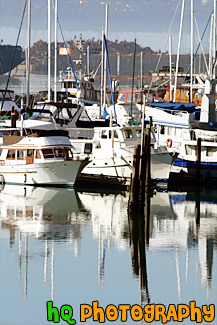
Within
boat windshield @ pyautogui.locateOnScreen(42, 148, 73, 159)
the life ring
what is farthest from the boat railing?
boat windshield @ pyautogui.locateOnScreen(42, 148, 73, 159)

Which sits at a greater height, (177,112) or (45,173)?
(177,112)

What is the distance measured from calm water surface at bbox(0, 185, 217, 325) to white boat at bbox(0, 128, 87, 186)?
0.95m

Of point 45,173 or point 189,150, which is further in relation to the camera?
point 189,150

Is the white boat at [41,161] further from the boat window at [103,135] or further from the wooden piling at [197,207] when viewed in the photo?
the wooden piling at [197,207]

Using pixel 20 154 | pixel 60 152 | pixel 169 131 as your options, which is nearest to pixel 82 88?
pixel 169 131

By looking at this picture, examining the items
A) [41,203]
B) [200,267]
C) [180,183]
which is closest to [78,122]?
[180,183]

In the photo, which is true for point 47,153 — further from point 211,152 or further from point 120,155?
point 211,152

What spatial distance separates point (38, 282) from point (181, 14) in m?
40.1

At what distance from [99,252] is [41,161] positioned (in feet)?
42.2

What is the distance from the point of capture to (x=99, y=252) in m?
29.2

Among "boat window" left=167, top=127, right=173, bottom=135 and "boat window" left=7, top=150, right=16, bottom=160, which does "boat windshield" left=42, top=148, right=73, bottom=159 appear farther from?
"boat window" left=167, top=127, right=173, bottom=135

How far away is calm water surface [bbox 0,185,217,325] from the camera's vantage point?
23.8m

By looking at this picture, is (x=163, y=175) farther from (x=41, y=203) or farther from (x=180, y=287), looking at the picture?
(x=180, y=287)

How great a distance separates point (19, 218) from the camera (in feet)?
113
